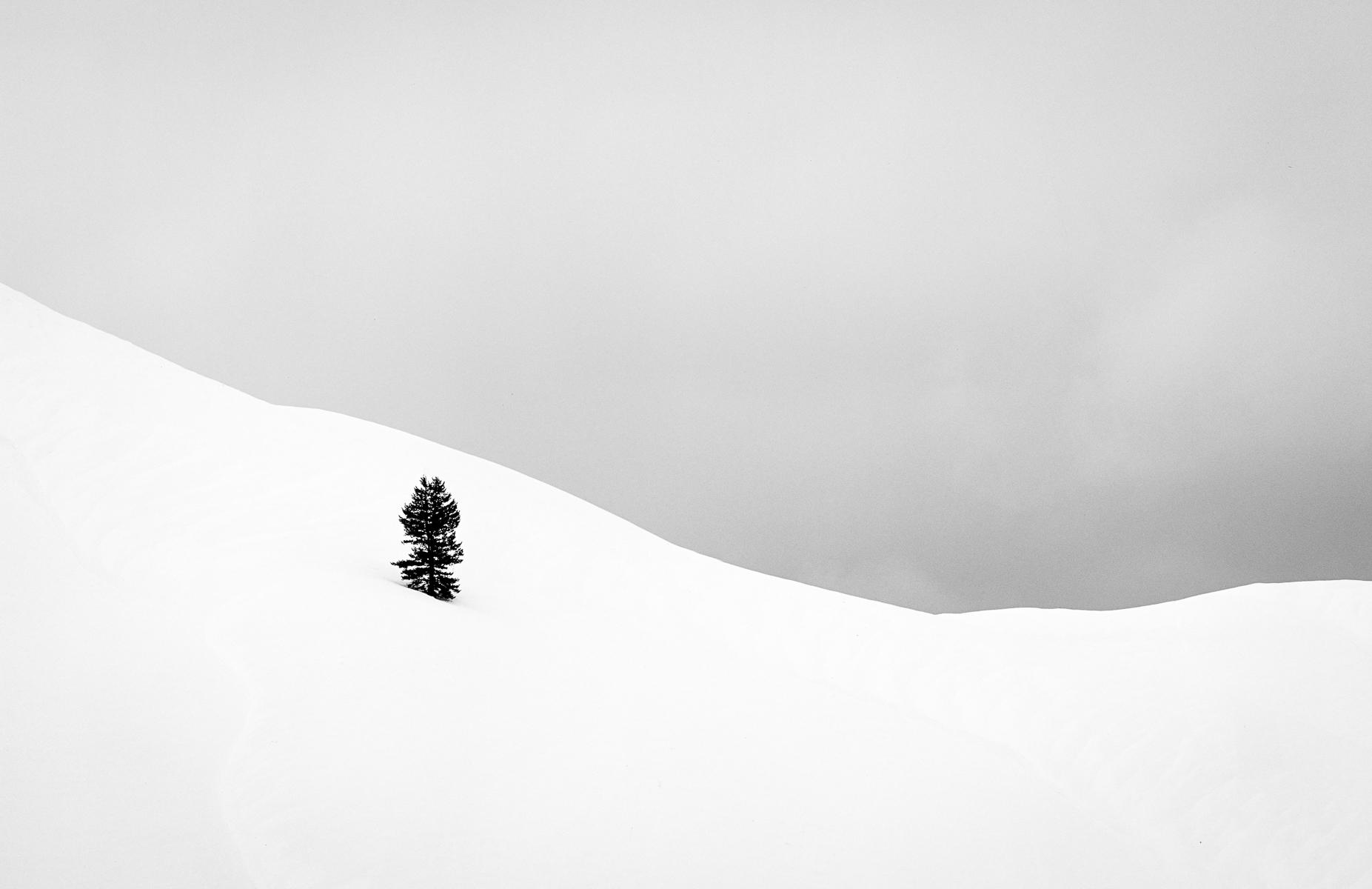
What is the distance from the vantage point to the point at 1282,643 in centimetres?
2428

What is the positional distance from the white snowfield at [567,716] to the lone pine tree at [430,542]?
4.92 ft

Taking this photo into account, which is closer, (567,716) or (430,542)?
(567,716)

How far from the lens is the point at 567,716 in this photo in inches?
699

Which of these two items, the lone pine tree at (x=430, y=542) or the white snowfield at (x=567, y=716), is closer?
the white snowfield at (x=567, y=716)

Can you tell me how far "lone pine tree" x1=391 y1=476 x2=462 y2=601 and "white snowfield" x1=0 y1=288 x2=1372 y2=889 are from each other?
150 cm

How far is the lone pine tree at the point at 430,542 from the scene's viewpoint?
2378 cm

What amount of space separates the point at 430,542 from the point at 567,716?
8530 millimetres

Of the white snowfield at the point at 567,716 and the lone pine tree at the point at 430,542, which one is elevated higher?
the lone pine tree at the point at 430,542

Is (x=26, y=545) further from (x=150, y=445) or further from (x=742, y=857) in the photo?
(x=742, y=857)

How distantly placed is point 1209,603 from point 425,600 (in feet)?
83.3

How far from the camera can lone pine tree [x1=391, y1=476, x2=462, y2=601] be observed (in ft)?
78.0

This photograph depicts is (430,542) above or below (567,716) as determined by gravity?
above

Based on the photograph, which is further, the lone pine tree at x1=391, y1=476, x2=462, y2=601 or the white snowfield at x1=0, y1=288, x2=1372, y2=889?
the lone pine tree at x1=391, y1=476, x2=462, y2=601

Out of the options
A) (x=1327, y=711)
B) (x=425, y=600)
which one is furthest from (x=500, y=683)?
(x=1327, y=711)
